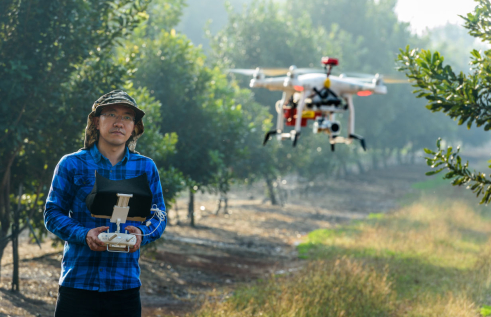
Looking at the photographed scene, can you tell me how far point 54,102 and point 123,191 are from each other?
7.31m

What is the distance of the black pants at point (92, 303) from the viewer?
3.65 m

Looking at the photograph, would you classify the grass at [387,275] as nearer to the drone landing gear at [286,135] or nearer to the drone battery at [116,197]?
the drone landing gear at [286,135]

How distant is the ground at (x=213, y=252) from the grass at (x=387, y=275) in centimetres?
132

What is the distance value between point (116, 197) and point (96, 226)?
1.37ft

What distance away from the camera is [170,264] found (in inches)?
661

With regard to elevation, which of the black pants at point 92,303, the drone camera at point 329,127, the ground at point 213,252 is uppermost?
the drone camera at point 329,127

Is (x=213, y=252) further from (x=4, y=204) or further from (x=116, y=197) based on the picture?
(x=116, y=197)

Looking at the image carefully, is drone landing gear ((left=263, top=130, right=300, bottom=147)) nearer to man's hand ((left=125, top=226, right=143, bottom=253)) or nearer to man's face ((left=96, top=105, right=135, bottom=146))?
man's face ((left=96, top=105, right=135, bottom=146))

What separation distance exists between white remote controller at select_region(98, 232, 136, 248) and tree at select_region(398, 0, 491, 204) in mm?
3400

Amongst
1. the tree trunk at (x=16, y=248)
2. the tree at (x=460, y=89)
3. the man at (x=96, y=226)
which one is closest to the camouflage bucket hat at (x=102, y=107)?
the man at (x=96, y=226)

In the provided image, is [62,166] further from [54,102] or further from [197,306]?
[197,306]

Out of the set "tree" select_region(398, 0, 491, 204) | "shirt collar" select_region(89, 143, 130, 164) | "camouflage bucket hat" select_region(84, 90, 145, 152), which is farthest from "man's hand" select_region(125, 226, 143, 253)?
"tree" select_region(398, 0, 491, 204)

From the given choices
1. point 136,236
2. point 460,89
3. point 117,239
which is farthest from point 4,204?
point 460,89

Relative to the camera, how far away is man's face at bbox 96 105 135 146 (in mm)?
3846
